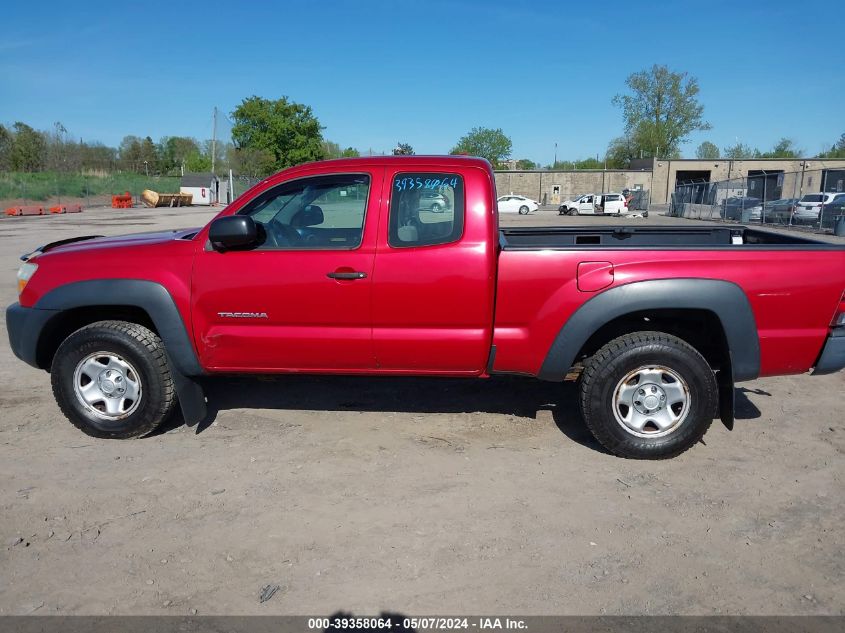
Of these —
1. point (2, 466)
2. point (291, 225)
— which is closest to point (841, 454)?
point (291, 225)

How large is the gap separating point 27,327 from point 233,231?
1.72m

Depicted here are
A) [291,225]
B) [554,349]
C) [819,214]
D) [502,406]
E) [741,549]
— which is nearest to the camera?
[741,549]

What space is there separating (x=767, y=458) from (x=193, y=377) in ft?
12.7

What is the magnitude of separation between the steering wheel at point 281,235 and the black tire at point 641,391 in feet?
6.86

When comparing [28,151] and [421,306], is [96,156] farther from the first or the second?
[421,306]

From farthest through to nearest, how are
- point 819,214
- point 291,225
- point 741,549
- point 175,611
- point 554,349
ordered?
point 819,214 < point 291,225 < point 554,349 < point 741,549 < point 175,611

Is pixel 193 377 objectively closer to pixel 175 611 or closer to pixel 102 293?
pixel 102 293

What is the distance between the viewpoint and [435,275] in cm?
406

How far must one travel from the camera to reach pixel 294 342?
4.25 meters

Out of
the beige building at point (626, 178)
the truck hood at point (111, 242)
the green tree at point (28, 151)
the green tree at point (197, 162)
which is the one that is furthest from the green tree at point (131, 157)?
the truck hood at point (111, 242)

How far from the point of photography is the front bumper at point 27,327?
14.7 feet

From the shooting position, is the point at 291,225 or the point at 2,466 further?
the point at 291,225

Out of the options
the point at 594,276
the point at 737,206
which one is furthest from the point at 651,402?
the point at 737,206

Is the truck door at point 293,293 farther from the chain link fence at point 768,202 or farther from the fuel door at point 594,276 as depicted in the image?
the chain link fence at point 768,202
